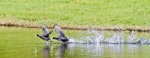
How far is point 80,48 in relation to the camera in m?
28.9

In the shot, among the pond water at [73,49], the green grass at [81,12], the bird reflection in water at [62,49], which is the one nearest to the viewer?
the bird reflection in water at [62,49]

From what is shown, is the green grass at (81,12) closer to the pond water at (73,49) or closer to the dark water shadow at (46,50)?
the pond water at (73,49)

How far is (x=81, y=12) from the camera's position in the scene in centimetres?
6238

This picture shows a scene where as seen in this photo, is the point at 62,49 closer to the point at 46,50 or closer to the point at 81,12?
the point at 46,50

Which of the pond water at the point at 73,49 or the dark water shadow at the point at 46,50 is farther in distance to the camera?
the pond water at the point at 73,49

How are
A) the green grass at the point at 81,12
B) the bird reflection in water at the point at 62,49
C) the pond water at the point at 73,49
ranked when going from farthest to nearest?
the green grass at the point at 81,12
the pond water at the point at 73,49
the bird reflection in water at the point at 62,49

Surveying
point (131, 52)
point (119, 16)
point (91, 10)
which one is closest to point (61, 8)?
point (91, 10)

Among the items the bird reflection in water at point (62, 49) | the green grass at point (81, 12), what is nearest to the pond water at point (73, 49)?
the bird reflection in water at point (62, 49)

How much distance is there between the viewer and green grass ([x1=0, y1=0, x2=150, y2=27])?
55781 millimetres

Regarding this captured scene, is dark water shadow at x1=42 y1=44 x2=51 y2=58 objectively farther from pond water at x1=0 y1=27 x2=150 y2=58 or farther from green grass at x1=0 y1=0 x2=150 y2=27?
green grass at x1=0 y1=0 x2=150 y2=27

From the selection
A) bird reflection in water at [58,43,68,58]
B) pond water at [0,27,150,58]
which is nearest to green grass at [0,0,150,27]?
pond water at [0,27,150,58]

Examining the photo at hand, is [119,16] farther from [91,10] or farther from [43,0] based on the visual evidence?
[43,0]

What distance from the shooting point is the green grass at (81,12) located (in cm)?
5578

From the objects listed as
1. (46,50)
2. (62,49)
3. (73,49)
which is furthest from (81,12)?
(46,50)
